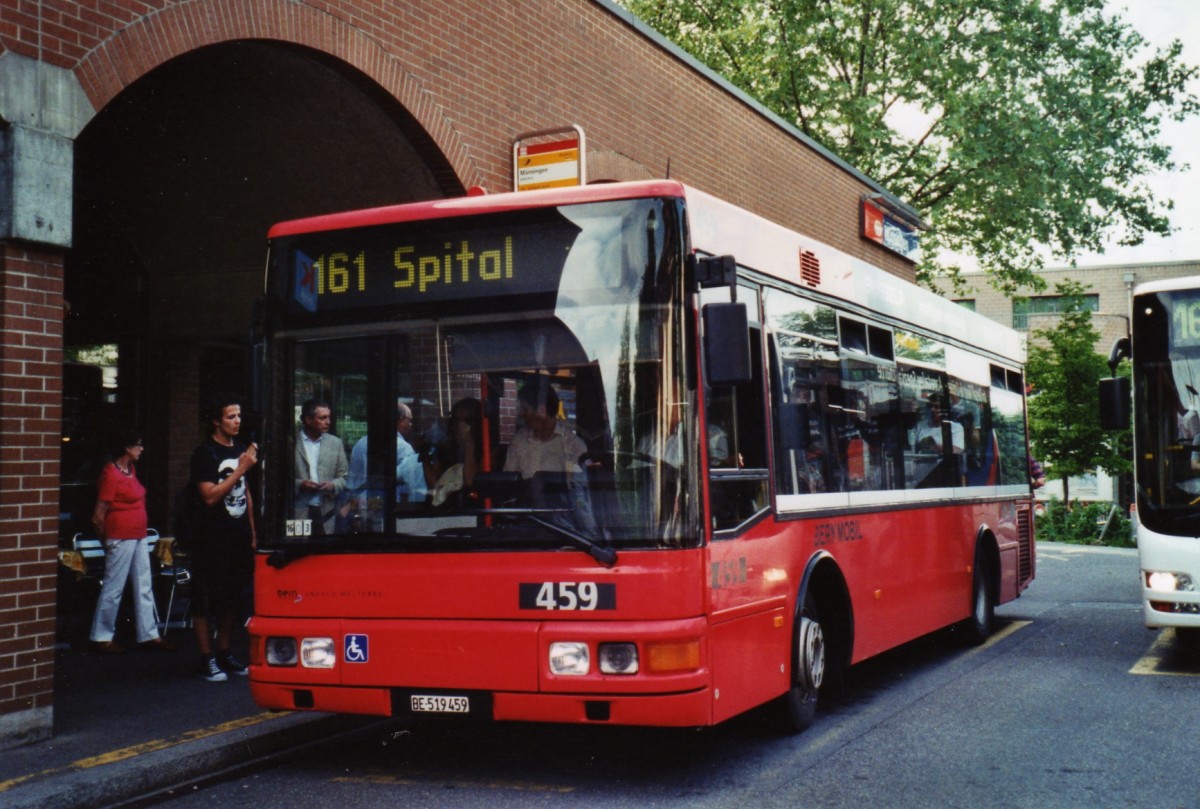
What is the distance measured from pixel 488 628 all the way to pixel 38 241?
3302 millimetres

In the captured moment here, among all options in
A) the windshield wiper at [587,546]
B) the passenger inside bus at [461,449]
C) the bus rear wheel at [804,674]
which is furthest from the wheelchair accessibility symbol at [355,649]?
the bus rear wheel at [804,674]

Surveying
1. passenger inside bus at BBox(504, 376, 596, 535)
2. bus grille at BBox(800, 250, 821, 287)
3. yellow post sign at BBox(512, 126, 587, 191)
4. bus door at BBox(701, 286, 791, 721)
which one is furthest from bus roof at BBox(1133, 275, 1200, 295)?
passenger inside bus at BBox(504, 376, 596, 535)

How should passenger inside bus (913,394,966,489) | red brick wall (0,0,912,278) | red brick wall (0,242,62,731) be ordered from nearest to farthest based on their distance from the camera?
red brick wall (0,242,62,731)
red brick wall (0,0,912,278)
passenger inside bus (913,394,966,489)

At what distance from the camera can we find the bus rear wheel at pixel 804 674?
686 cm

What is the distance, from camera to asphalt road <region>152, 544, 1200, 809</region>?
5764mm

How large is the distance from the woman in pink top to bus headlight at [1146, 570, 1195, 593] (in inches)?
295

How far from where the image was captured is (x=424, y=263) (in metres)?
5.94

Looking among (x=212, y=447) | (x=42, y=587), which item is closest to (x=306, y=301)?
(x=42, y=587)

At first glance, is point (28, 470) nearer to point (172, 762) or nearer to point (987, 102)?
point (172, 762)

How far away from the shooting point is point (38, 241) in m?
6.75

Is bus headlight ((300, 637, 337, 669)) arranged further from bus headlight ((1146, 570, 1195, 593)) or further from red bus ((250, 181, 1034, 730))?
bus headlight ((1146, 570, 1195, 593))

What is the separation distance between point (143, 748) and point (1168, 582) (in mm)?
6904

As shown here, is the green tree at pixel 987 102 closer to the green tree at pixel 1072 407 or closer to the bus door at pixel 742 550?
the green tree at pixel 1072 407

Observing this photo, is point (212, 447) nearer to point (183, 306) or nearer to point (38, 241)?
A: point (38, 241)
